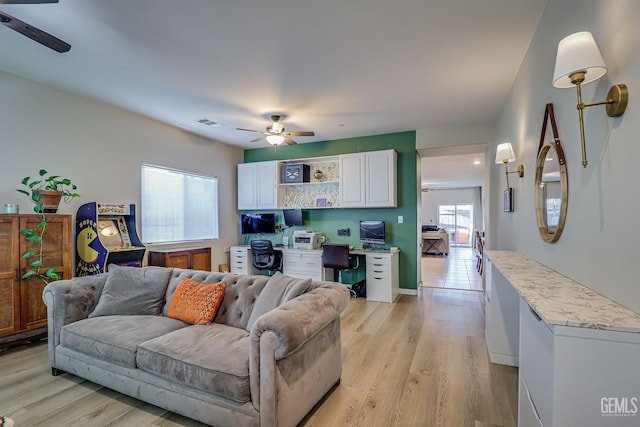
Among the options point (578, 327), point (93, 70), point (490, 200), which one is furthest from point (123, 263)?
point (490, 200)

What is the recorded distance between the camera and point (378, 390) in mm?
2330

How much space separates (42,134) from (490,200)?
19.7 feet

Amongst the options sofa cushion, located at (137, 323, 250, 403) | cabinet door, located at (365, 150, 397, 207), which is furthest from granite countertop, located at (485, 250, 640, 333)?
cabinet door, located at (365, 150, 397, 207)

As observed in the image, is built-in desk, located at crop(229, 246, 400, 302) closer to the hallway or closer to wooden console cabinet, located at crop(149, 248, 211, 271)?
wooden console cabinet, located at crop(149, 248, 211, 271)

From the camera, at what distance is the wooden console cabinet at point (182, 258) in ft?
14.9

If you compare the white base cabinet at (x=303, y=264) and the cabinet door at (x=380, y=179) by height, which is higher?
the cabinet door at (x=380, y=179)

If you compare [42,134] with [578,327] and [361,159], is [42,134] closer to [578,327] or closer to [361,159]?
[361,159]

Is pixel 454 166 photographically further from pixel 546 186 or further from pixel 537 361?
pixel 537 361

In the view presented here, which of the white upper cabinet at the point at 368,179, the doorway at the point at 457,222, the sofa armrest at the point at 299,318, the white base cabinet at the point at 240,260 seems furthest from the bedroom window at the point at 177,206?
the doorway at the point at 457,222

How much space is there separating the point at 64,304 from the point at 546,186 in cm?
382

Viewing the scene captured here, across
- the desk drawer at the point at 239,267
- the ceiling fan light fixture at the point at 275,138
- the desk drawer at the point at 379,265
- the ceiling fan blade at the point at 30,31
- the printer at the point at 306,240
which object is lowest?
the desk drawer at the point at 239,267

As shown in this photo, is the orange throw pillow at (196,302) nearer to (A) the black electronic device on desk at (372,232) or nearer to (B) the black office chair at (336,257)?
(B) the black office chair at (336,257)

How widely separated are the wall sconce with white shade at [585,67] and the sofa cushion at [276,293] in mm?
1886

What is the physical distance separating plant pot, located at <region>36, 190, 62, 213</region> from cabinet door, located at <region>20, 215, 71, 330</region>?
10 cm
